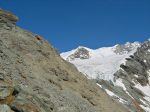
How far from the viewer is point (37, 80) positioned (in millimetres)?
26516

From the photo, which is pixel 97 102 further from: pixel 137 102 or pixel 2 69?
pixel 137 102

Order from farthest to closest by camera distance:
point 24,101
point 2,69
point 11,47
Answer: point 11,47 → point 2,69 → point 24,101

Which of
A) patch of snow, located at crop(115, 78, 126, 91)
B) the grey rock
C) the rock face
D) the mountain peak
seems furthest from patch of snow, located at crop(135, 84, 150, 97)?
the grey rock

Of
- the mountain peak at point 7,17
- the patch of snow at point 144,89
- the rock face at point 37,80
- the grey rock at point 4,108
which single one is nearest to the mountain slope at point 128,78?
the patch of snow at point 144,89

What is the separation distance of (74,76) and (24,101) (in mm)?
13519

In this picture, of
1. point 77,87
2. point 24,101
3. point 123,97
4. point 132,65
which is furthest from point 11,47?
point 132,65

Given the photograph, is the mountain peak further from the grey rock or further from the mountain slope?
the mountain slope

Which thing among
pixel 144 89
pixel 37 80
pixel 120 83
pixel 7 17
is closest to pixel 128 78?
pixel 144 89

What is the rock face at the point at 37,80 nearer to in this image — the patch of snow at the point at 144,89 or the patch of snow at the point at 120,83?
the patch of snow at the point at 120,83

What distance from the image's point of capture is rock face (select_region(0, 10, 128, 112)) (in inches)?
782

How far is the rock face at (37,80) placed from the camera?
19859 millimetres

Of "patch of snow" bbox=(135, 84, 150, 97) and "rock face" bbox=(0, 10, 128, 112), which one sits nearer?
"rock face" bbox=(0, 10, 128, 112)

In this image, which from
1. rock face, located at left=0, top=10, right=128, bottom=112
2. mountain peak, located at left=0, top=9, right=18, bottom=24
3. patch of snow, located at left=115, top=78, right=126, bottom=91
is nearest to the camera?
rock face, located at left=0, top=10, right=128, bottom=112

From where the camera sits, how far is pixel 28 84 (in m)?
24.9
